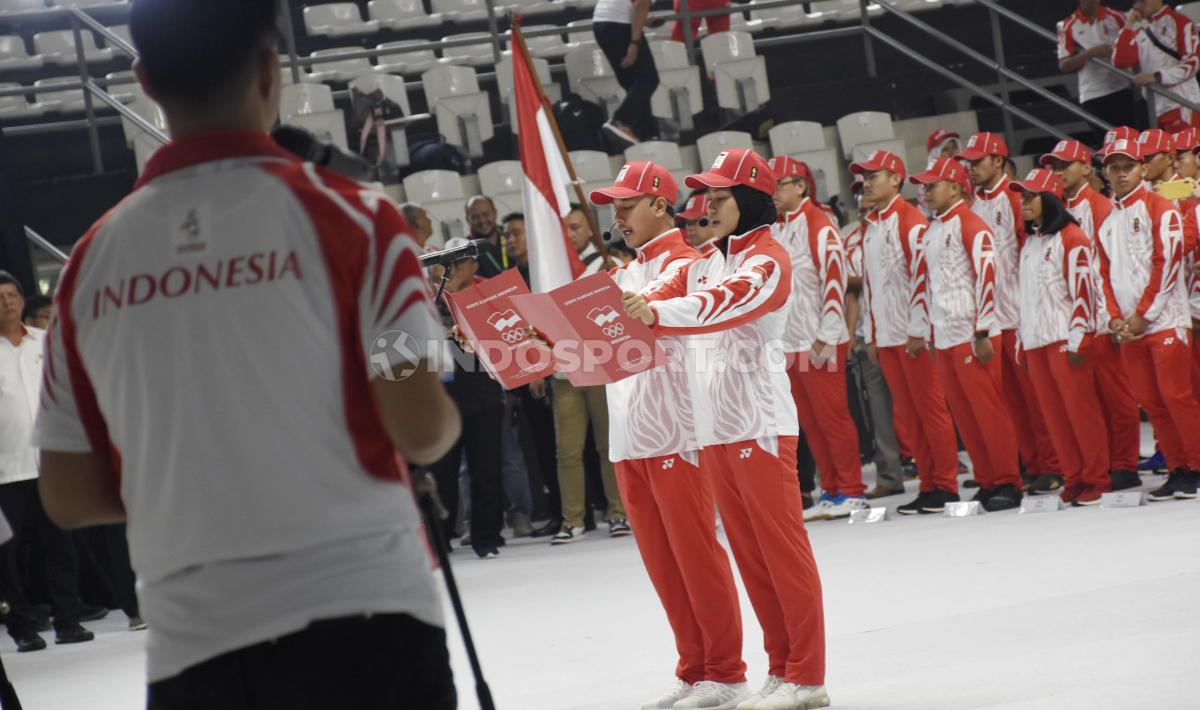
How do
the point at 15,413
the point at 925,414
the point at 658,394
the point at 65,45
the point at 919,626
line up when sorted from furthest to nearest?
the point at 65,45, the point at 925,414, the point at 15,413, the point at 919,626, the point at 658,394

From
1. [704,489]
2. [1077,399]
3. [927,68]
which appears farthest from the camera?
[927,68]

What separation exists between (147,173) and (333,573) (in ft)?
1.97

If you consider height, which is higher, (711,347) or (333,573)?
(333,573)

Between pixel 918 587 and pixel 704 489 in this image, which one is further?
pixel 918 587

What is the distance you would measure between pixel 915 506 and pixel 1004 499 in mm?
575

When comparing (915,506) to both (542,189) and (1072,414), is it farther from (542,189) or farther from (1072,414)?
(542,189)

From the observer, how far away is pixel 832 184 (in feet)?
39.1

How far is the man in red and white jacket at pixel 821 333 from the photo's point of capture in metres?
9.16

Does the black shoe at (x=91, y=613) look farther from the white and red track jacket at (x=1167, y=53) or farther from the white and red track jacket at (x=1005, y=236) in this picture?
the white and red track jacket at (x=1167, y=53)

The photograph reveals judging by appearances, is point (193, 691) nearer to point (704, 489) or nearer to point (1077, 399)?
point (704, 489)

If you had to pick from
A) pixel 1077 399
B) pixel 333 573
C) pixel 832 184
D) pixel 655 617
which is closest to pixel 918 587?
pixel 655 617

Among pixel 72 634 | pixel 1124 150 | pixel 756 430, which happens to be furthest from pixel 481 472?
pixel 756 430

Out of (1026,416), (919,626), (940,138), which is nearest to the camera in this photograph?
(919,626)

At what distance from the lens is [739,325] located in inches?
180
